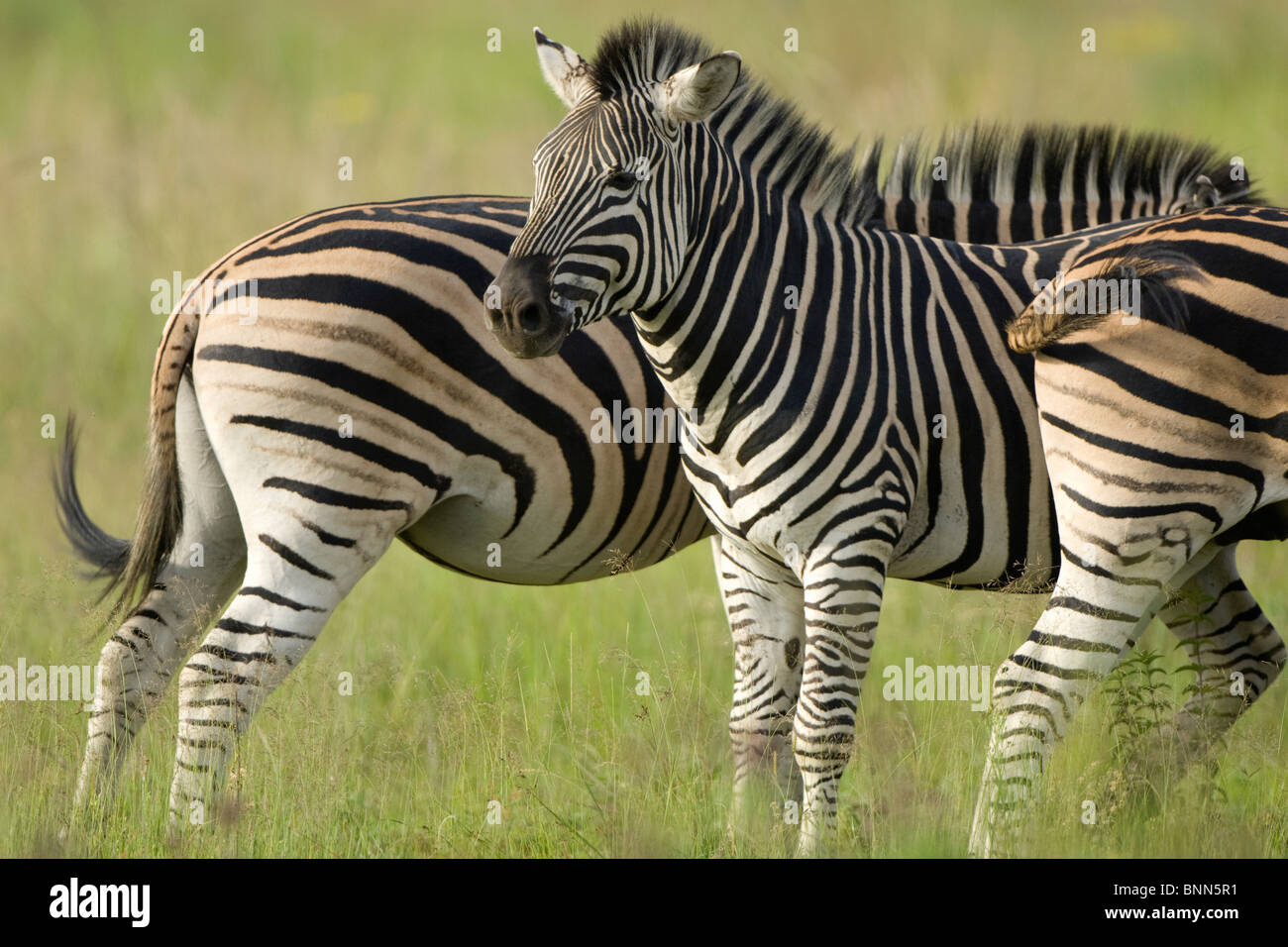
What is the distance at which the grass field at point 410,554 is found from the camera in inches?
203

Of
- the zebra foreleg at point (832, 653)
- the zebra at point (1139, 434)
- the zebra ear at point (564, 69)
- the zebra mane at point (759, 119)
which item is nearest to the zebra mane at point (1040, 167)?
the zebra mane at point (759, 119)

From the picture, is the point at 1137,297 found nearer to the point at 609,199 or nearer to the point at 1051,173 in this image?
the point at 609,199

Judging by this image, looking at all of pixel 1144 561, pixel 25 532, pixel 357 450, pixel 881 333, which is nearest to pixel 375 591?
pixel 25 532

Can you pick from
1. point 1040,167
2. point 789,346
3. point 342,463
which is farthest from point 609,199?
point 1040,167

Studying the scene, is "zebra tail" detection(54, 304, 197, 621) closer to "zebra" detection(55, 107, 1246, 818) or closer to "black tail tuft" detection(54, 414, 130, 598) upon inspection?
"zebra" detection(55, 107, 1246, 818)

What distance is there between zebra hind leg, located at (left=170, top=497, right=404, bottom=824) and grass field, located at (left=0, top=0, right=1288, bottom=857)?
0.26 meters

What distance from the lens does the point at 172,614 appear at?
5605mm

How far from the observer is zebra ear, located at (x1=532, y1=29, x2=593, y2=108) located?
487 centimetres

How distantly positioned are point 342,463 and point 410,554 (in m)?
5.10

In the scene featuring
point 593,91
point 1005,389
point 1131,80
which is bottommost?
point 1005,389

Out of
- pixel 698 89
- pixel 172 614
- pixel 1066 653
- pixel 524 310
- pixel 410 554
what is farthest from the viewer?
pixel 410 554
